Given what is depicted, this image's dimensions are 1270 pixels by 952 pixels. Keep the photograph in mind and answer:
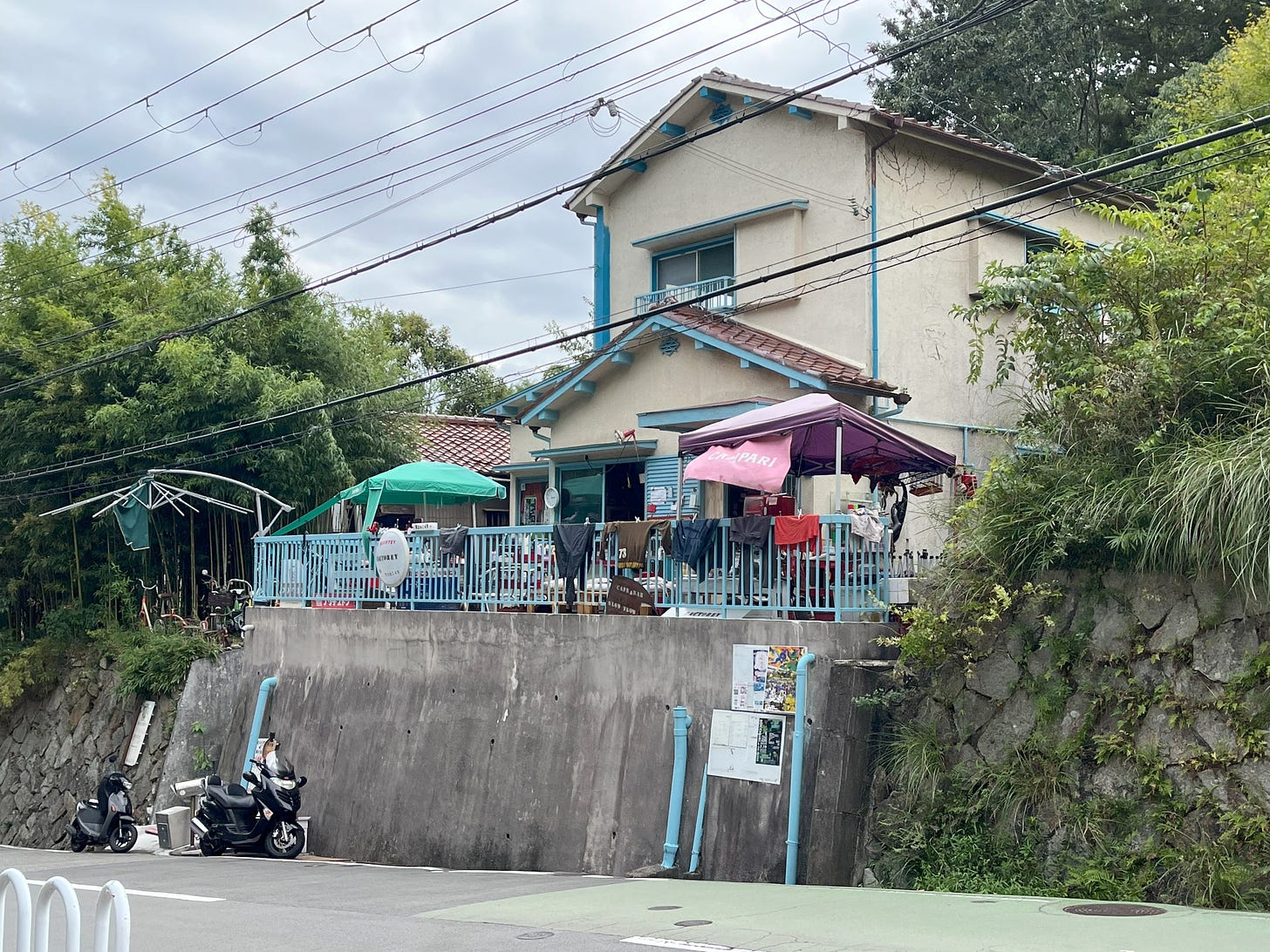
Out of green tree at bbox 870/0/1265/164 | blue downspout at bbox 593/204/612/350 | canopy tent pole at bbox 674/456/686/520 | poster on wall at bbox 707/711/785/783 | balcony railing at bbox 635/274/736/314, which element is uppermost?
green tree at bbox 870/0/1265/164

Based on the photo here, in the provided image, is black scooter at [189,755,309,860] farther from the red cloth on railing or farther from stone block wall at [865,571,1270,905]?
stone block wall at [865,571,1270,905]

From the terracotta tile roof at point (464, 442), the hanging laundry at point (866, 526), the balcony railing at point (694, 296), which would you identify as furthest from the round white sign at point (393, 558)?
the terracotta tile roof at point (464, 442)

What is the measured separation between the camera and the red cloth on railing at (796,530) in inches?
484

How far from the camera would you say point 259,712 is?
59.9 feet

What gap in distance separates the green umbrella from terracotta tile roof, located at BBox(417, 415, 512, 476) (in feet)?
16.7

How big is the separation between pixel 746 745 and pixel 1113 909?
4122 millimetres

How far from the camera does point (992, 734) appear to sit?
1098 cm

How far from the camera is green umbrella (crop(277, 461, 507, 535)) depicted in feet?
60.3

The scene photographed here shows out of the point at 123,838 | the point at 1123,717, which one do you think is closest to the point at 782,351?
the point at 1123,717

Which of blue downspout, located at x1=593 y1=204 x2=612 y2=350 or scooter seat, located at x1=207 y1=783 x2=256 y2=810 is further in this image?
blue downspout, located at x1=593 y1=204 x2=612 y2=350

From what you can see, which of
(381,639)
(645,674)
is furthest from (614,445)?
(645,674)

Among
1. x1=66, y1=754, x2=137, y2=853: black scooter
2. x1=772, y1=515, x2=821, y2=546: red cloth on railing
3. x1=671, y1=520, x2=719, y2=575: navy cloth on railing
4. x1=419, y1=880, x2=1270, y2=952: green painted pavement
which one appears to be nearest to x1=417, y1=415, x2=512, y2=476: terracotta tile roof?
x1=66, y1=754, x2=137, y2=853: black scooter

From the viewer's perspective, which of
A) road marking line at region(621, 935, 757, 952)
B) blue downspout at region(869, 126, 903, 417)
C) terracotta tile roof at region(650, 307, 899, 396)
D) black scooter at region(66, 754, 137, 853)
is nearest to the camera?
road marking line at region(621, 935, 757, 952)

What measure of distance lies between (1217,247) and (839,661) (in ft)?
17.3
